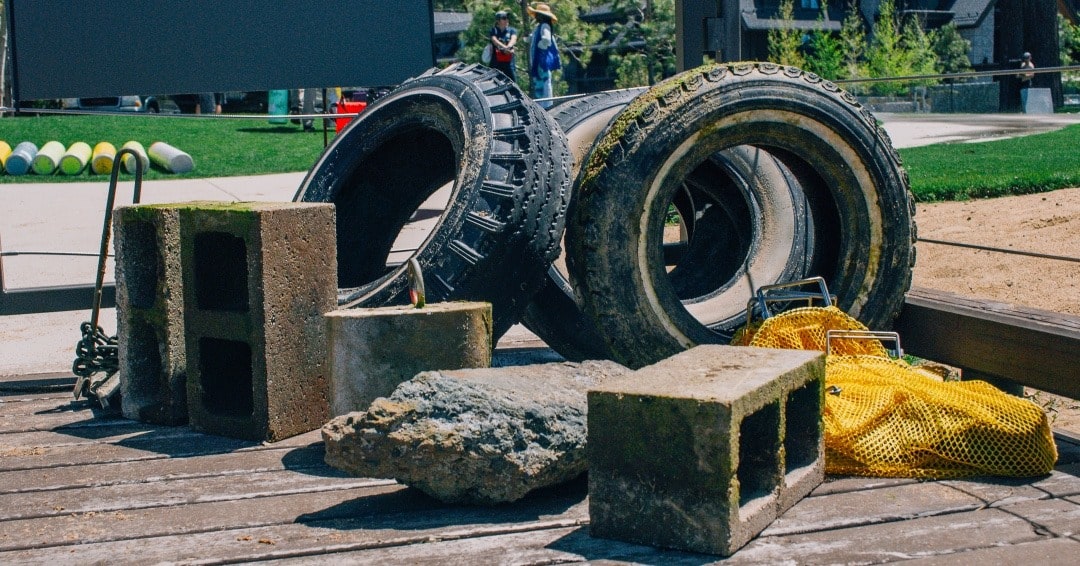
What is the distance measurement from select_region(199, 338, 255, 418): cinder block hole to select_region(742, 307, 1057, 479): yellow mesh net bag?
2.11 m

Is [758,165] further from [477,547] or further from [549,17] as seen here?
[549,17]

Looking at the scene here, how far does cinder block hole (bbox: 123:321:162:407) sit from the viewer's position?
4.70 meters

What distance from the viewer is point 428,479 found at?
11.2ft

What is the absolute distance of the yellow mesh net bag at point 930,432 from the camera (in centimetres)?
369

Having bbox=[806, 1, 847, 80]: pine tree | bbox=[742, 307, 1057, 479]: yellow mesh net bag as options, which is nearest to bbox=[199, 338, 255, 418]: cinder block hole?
bbox=[742, 307, 1057, 479]: yellow mesh net bag

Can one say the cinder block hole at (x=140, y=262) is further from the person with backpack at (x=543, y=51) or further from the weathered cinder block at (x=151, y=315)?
the person with backpack at (x=543, y=51)

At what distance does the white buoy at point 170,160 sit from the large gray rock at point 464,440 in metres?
14.7

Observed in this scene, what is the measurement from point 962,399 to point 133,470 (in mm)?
2761

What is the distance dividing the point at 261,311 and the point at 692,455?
187cm

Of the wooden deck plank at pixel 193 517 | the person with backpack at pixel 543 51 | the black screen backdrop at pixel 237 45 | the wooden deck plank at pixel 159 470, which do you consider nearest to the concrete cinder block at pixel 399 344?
the wooden deck plank at pixel 159 470

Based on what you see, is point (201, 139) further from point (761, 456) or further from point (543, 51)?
point (761, 456)

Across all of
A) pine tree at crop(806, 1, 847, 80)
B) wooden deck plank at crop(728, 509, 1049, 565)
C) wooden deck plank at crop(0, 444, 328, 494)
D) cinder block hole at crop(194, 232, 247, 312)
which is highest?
pine tree at crop(806, 1, 847, 80)

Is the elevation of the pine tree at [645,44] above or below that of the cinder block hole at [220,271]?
above

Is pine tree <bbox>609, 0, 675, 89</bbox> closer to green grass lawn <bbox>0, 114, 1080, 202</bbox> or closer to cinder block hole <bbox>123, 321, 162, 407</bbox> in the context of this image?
green grass lawn <bbox>0, 114, 1080, 202</bbox>
